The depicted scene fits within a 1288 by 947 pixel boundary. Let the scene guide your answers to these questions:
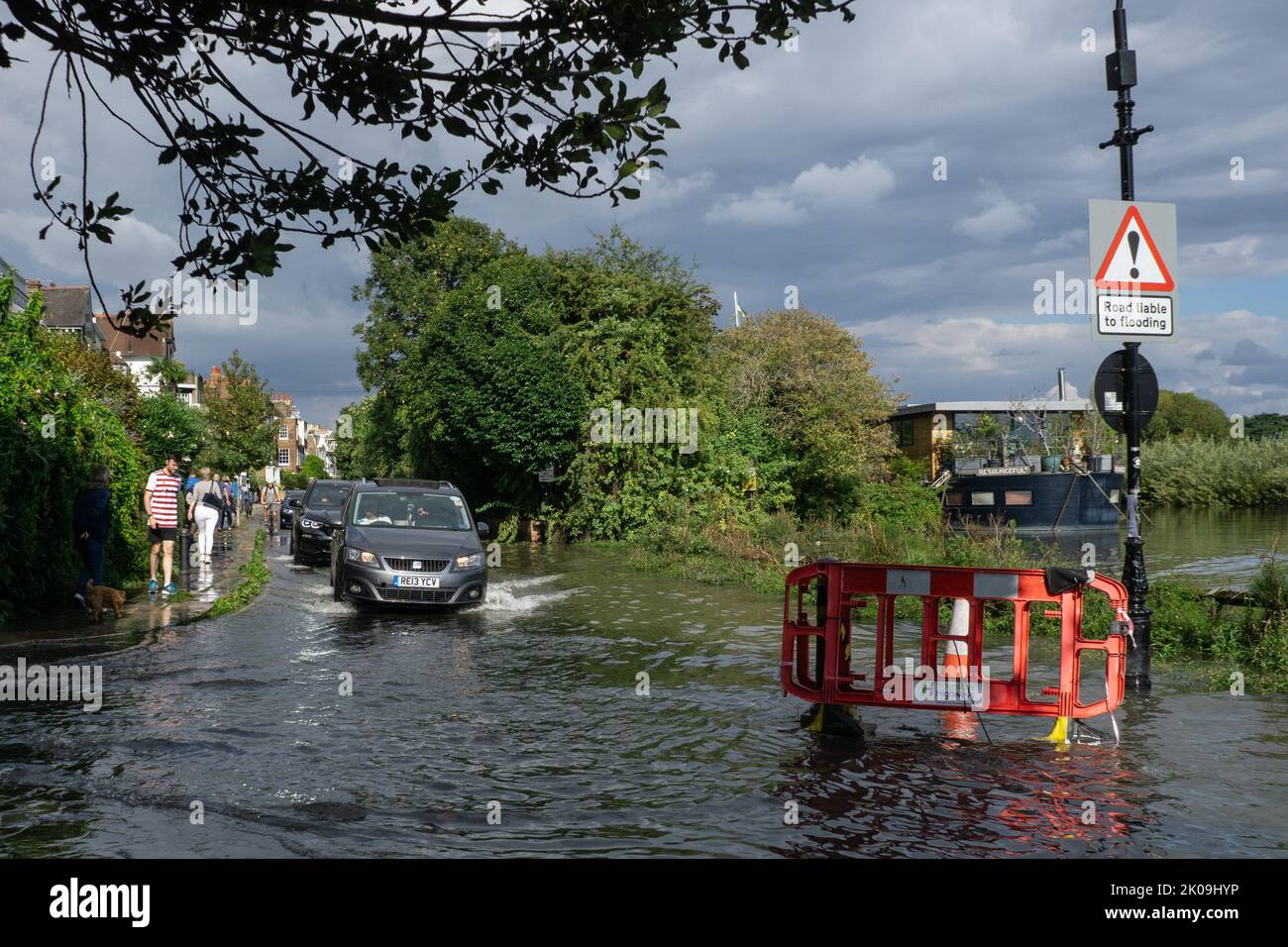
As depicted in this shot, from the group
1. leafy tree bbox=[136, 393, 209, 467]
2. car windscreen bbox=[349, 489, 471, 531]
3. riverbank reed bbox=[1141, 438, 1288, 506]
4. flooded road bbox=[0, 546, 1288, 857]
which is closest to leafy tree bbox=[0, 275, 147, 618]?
flooded road bbox=[0, 546, 1288, 857]

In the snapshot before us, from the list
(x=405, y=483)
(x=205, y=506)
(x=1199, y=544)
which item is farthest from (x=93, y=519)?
(x=1199, y=544)

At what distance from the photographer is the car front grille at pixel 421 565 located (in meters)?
14.8

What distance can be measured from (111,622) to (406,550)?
12.2ft

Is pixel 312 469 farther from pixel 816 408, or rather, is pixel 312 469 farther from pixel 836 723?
pixel 836 723

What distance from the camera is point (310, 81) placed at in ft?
20.2

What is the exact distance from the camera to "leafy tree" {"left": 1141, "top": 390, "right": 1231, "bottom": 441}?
10125 cm

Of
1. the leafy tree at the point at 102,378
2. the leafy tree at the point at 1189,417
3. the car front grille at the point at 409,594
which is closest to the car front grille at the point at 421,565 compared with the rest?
the car front grille at the point at 409,594

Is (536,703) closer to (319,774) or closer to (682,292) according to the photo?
(319,774)

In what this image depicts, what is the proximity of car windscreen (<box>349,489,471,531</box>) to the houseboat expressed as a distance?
3082 centimetres

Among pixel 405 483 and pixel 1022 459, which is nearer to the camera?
pixel 405 483

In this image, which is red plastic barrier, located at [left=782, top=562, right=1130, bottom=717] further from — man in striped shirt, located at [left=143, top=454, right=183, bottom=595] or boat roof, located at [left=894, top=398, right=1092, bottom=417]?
boat roof, located at [left=894, top=398, right=1092, bottom=417]

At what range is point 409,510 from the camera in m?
16.5

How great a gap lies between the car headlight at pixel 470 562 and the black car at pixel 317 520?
26.3 feet

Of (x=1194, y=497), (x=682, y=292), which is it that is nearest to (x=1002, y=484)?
(x=1194, y=497)
